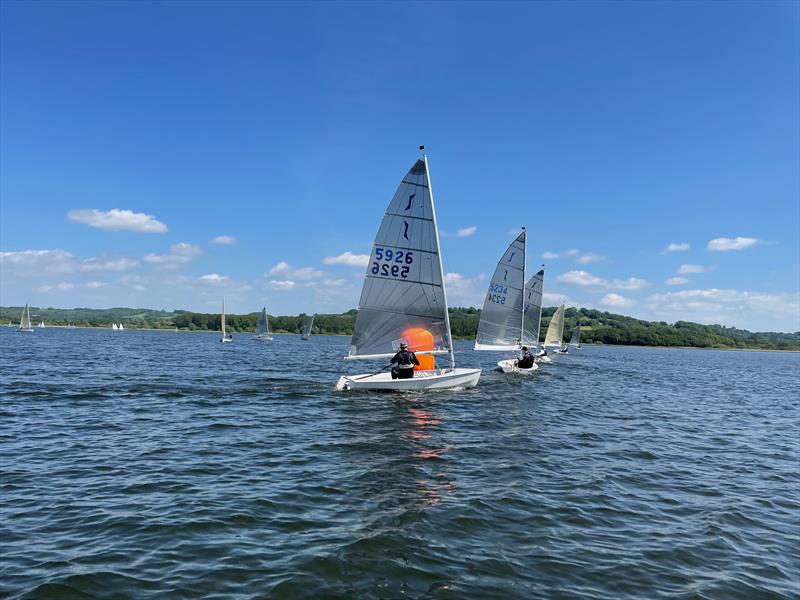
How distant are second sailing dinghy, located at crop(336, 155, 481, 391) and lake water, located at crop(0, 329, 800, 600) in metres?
5.59

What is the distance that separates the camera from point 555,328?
82062 millimetres

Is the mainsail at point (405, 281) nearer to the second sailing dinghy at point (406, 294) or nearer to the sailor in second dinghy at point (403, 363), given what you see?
the second sailing dinghy at point (406, 294)

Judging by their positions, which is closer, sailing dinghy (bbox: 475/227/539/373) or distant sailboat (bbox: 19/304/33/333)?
sailing dinghy (bbox: 475/227/539/373)

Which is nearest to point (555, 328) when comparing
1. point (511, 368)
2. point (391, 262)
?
point (511, 368)

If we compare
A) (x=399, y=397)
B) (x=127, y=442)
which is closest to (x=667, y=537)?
(x=127, y=442)

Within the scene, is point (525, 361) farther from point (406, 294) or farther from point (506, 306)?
point (406, 294)

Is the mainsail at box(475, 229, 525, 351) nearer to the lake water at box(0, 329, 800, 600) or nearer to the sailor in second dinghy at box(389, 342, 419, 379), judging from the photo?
the sailor in second dinghy at box(389, 342, 419, 379)

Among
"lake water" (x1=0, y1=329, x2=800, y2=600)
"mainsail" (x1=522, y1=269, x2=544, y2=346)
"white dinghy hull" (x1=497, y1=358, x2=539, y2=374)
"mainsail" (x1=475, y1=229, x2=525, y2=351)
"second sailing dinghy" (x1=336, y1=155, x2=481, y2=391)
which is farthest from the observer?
"mainsail" (x1=522, y1=269, x2=544, y2=346)

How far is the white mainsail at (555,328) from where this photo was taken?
262 feet

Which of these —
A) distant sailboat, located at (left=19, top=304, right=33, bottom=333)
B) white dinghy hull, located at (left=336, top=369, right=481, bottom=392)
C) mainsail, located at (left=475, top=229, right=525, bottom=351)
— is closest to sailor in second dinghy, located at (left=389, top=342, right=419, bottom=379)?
white dinghy hull, located at (left=336, top=369, right=481, bottom=392)

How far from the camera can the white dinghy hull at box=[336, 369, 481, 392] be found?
91.9ft

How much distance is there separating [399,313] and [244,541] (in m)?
20.7

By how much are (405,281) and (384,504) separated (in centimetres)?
1831

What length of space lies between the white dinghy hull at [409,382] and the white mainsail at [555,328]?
52.2 meters
